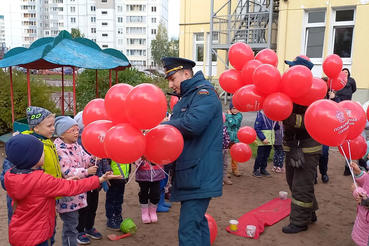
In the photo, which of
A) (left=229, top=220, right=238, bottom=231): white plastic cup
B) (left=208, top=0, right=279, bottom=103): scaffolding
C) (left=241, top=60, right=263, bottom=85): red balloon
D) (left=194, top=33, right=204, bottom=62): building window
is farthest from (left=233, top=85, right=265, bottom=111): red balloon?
(left=194, top=33, right=204, bottom=62): building window

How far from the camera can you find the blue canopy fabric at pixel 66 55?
5996 mm

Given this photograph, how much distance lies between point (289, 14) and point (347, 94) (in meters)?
6.28

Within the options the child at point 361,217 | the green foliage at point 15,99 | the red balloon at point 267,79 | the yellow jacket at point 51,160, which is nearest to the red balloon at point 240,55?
the red balloon at point 267,79

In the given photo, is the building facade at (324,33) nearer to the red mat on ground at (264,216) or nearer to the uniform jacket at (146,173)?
the red mat on ground at (264,216)

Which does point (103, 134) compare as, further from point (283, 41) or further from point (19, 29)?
point (19, 29)

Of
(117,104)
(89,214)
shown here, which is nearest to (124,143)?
(117,104)

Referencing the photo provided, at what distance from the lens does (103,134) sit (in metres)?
2.72

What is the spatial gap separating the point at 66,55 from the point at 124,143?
4523 mm

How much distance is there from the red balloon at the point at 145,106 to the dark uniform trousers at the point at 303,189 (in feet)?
7.60

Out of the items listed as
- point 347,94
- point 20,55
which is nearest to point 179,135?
point 20,55

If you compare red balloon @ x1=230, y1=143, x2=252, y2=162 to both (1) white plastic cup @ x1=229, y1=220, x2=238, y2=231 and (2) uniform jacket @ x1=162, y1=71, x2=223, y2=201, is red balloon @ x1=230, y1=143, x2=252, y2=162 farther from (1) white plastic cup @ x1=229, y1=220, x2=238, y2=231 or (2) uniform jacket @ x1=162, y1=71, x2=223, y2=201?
(2) uniform jacket @ x1=162, y1=71, x2=223, y2=201

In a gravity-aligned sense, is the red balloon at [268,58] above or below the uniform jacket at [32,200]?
above

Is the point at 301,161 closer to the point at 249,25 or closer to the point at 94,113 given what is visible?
the point at 94,113

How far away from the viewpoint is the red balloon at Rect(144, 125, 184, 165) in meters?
2.57
